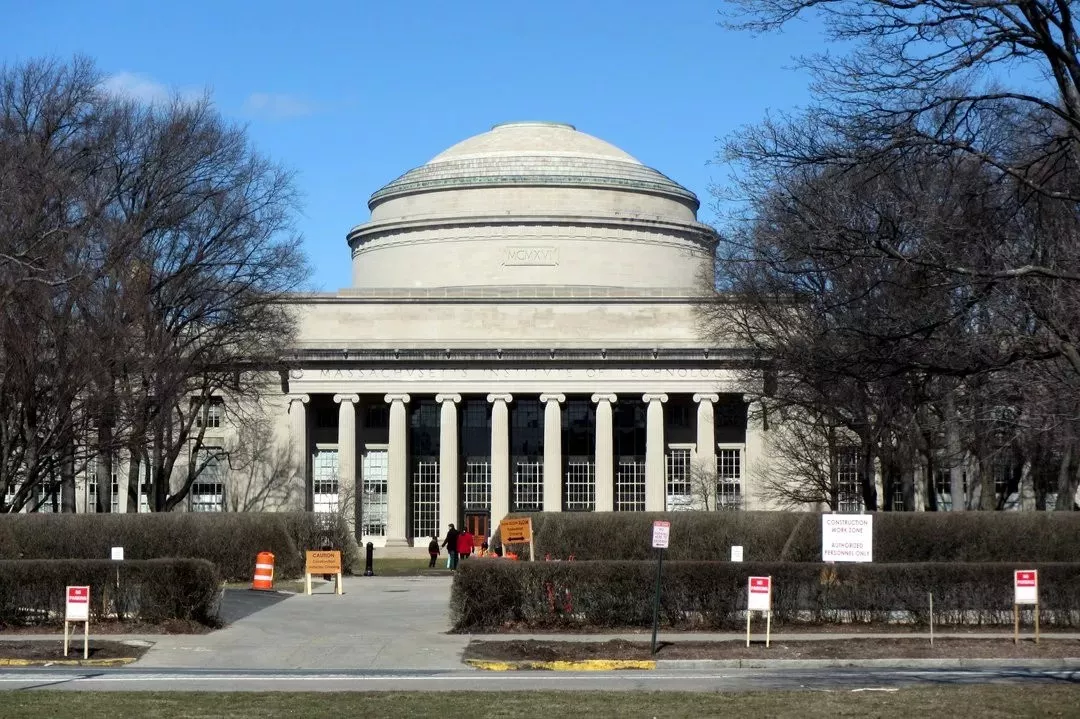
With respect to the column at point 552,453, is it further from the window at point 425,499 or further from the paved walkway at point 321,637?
the paved walkway at point 321,637

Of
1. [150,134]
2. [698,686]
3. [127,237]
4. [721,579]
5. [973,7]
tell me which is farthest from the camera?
[150,134]

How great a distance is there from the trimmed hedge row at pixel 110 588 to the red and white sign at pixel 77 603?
11.4 ft

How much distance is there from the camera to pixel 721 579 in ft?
116

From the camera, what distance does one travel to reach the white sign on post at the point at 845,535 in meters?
35.9

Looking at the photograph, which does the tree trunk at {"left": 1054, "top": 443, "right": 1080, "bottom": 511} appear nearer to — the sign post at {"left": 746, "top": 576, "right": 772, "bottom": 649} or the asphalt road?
the sign post at {"left": 746, "top": 576, "right": 772, "bottom": 649}

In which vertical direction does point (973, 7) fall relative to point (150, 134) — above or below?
below

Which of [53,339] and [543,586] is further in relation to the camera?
[53,339]

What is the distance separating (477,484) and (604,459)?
264 inches

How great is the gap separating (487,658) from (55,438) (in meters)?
23.7

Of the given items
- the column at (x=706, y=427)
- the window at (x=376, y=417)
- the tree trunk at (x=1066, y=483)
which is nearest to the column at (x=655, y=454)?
the column at (x=706, y=427)

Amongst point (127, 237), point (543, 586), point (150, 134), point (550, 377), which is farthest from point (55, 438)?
point (550, 377)

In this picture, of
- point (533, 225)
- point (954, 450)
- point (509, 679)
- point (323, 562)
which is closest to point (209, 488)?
point (533, 225)

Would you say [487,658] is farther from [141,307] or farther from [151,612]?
[141,307]

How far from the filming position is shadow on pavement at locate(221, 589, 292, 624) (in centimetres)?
3900
